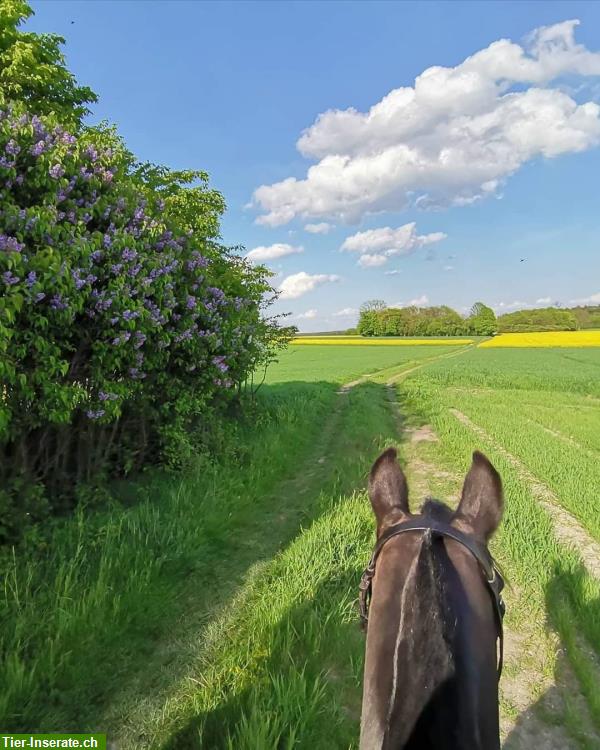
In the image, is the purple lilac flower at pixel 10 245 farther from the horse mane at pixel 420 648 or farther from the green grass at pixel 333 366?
the green grass at pixel 333 366

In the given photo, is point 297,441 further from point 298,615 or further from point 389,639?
point 389,639

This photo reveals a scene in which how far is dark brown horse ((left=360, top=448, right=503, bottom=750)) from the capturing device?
974 mm

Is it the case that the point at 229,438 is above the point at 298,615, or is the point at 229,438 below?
above

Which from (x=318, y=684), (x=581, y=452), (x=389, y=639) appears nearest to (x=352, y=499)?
(x=318, y=684)

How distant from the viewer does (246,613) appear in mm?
3598

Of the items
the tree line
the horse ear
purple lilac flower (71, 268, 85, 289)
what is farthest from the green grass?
the tree line

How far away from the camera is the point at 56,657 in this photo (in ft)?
9.31

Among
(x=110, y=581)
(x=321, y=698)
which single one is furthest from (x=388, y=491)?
(x=110, y=581)

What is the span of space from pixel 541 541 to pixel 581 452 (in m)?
5.52

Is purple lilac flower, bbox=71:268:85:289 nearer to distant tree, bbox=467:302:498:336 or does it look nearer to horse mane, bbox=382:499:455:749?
horse mane, bbox=382:499:455:749

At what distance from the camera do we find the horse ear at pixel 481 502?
1490 mm

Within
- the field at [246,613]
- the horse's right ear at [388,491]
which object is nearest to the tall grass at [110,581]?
the field at [246,613]

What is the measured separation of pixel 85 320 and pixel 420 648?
4294mm

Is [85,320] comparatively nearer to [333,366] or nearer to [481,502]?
[481,502]
